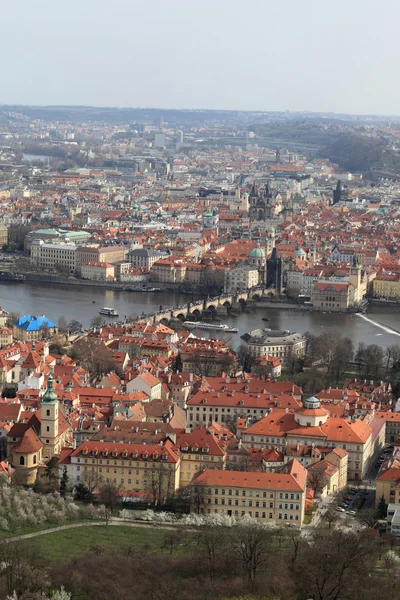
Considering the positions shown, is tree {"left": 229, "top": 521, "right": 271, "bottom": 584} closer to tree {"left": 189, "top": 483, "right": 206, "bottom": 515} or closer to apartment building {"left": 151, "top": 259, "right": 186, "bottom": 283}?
tree {"left": 189, "top": 483, "right": 206, "bottom": 515}

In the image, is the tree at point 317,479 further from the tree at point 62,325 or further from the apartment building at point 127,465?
the tree at point 62,325

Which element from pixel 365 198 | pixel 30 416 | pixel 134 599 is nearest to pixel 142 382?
pixel 30 416

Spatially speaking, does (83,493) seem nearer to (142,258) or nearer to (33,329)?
(33,329)

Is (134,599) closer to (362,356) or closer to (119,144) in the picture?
(362,356)

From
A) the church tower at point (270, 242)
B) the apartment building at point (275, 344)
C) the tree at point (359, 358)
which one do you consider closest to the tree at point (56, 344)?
the apartment building at point (275, 344)

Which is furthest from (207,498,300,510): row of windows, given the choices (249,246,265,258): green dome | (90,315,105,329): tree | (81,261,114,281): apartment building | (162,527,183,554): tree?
(249,246,265,258): green dome

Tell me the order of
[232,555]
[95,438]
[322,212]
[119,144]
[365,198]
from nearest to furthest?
[232,555] < [95,438] < [322,212] < [365,198] < [119,144]

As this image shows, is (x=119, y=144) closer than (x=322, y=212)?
No

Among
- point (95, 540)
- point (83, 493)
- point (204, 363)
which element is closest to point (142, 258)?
point (204, 363)
